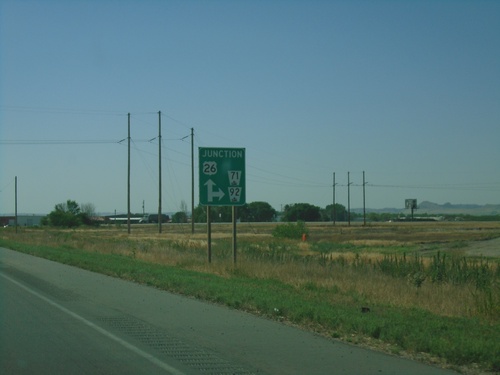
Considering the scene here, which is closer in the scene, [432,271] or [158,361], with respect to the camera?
[158,361]

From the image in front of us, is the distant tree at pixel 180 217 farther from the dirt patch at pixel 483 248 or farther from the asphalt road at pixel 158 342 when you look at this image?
the asphalt road at pixel 158 342

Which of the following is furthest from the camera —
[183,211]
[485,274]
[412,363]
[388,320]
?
[183,211]

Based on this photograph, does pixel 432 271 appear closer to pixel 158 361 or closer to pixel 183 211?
pixel 158 361

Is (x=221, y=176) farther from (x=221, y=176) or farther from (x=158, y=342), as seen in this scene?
(x=158, y=342)

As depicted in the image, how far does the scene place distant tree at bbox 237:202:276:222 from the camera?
187 m

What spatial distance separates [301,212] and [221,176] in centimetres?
14792

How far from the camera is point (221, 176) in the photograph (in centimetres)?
2530

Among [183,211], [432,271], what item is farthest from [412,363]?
[183,211]

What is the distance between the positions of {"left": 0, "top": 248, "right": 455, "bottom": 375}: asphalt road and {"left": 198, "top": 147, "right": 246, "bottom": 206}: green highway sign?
26.0 ft

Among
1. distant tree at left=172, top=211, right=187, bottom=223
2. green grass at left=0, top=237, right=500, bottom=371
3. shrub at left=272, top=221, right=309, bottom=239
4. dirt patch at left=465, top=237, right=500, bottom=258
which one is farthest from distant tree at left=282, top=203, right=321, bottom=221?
green grass at left=0, top=237, right=500, bottom=371

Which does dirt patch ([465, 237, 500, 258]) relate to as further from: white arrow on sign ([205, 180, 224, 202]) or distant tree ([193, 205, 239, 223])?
distant tree ([193, 205, 239, 223])

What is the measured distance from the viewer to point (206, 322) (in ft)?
44.4

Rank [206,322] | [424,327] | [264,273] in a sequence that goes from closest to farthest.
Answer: [424,327] < [206,322] < [264,273]

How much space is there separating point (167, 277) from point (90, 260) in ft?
35.0
